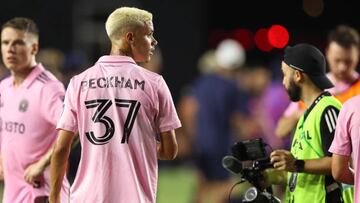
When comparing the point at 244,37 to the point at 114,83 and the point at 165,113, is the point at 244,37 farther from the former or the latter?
the point at 114,83

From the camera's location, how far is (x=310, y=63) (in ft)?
24.8

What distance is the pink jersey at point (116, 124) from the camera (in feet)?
22.5

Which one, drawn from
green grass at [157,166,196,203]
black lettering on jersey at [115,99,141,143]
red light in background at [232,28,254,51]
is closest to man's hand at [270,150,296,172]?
black lettering on jersey at [115,99,141,143]

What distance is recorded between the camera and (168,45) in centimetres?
2377

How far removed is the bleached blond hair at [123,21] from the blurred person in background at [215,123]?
22.1 feet

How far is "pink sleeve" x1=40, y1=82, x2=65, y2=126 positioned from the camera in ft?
26.5

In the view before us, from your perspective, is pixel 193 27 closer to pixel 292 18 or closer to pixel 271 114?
pixel 271 114

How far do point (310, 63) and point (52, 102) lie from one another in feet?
6.61

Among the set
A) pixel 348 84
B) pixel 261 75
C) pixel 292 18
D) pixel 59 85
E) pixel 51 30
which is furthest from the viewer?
pixel 292 18

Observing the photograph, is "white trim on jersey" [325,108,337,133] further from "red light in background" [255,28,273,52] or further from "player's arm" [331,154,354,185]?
"red light in background" [255,28,273,52]

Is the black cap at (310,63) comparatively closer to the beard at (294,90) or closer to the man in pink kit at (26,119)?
the beard at (294,90)

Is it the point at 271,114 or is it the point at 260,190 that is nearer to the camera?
the point at 260,190

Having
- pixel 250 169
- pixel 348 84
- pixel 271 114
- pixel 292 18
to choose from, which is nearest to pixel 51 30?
pixel 271 114

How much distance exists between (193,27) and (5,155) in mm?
15877
